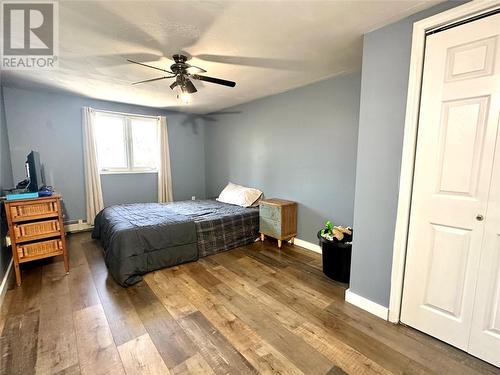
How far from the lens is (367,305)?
1.94 metres

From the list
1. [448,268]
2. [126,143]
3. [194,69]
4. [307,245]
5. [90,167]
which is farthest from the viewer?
[126,143]

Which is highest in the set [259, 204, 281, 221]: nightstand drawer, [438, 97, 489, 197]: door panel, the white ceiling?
the white ceiling

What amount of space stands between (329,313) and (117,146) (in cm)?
439

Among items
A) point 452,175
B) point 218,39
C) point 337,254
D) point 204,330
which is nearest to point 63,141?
point 218,39

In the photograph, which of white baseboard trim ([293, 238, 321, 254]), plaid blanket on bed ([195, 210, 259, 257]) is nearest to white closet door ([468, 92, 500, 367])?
white baseboard trim ([293, 238, 321, 254])

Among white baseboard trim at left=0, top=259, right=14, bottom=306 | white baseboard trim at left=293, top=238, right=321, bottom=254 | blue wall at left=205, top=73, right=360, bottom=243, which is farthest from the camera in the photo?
white baseboard trim at left=293, top=238, right=321, bottom=254

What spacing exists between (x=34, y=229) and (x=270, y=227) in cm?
278

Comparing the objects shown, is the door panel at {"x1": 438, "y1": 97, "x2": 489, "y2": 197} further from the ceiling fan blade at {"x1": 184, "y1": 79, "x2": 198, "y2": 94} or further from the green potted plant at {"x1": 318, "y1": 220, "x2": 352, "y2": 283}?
the ceiling fan blade at {"x1": 184, "y1": 79, "x2": 198, "y2": 94}

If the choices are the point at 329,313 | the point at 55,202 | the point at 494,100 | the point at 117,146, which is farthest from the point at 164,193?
the point at 494,100

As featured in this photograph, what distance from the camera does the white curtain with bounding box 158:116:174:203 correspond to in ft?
15.3

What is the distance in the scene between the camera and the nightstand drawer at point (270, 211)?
329 centimetres

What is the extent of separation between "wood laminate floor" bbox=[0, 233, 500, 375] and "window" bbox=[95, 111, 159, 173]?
7.37 ft

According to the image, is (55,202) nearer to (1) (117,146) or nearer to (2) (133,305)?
(2) (133,305)

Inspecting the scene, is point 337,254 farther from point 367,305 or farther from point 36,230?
point 36,230
